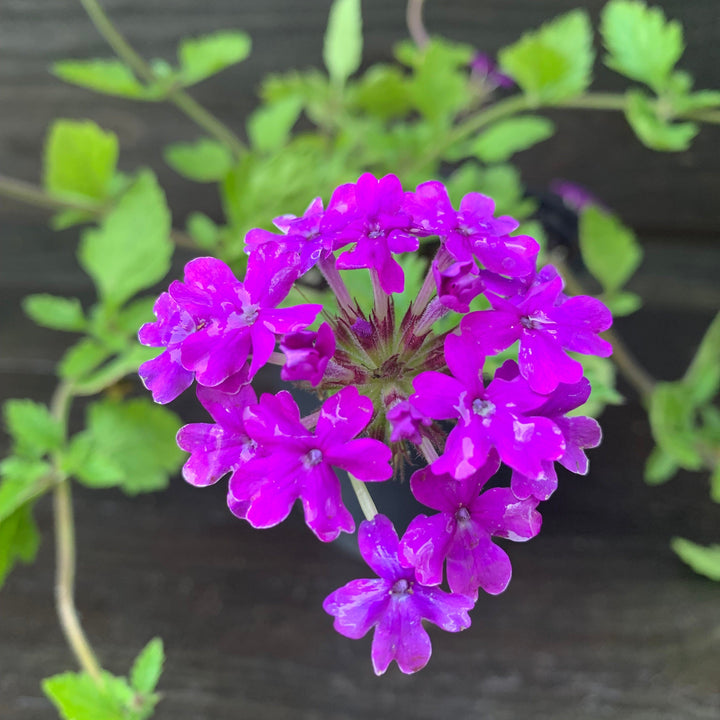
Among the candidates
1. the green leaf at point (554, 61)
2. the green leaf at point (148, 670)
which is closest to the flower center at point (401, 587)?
the green leaf at point (148, 670)

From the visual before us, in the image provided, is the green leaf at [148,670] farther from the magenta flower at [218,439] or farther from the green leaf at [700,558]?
the green leaf at [700,558]

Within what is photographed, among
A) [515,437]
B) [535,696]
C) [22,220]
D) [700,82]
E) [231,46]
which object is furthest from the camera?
[22,220]

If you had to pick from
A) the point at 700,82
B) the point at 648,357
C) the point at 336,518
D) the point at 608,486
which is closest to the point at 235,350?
the point at 336,518

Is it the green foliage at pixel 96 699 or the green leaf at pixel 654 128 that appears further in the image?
the green leaf at pixel 654 128

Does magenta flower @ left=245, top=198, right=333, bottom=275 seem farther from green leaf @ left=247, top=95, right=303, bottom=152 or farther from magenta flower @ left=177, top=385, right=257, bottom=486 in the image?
green leaf @ left=247, top=95, right=303, bottom=152

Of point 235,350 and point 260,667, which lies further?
point 260,667

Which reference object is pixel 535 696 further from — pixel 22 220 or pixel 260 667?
pixel 22 220

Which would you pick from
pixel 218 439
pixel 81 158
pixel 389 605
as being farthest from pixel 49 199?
pixel 389 605

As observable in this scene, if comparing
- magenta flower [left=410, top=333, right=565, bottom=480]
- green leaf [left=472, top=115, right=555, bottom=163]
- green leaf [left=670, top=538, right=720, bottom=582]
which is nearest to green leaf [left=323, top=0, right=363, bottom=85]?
green leaf [left=472, top=115, right=555, bottom=163]
